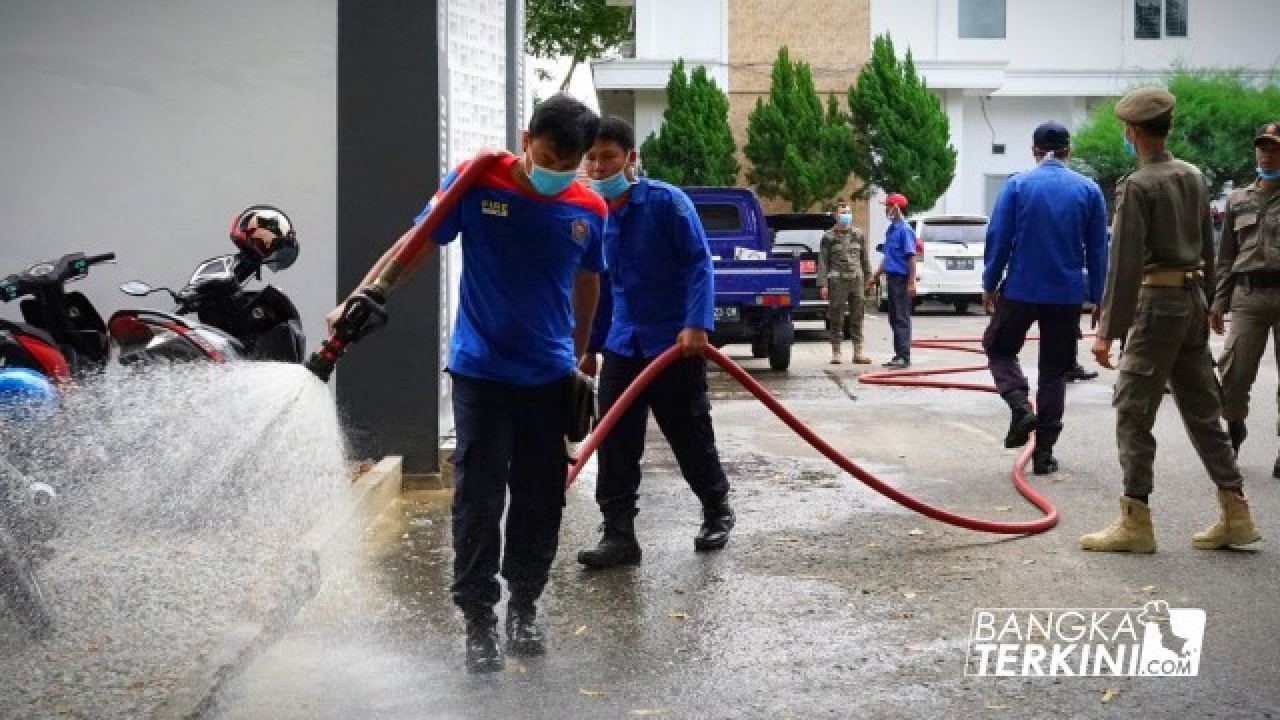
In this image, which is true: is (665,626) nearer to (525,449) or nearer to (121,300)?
(525,449)

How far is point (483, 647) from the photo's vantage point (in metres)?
5.48

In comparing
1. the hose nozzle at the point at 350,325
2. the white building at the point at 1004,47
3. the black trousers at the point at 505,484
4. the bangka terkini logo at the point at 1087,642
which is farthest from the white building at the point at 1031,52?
the hose nozzle at the point at 350,325

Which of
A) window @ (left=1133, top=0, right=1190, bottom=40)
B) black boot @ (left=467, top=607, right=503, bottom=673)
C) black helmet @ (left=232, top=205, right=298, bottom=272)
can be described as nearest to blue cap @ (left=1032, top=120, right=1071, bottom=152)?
black helmet @ (left=232, top=205, right=298, bottom=272)

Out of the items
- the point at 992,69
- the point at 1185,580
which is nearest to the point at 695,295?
the point at 1185,580

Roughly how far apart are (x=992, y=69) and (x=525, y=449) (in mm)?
35173

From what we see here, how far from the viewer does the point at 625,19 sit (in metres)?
44.3

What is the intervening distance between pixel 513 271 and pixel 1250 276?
5.53m

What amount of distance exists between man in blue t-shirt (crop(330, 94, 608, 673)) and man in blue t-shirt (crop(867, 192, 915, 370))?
12.2 m

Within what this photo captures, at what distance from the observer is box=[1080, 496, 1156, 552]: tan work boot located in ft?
23.9

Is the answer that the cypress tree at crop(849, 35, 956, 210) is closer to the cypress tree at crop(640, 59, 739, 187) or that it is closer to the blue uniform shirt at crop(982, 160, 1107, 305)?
the cypress tree at crop(640, 59, 739, 187)

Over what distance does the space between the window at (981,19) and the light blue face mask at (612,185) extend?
36109 mm

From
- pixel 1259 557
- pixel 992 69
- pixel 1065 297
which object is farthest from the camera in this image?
pixel 992 69

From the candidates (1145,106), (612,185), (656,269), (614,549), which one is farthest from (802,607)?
(1145,106)

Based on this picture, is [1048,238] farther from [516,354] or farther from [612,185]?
[516,354]
